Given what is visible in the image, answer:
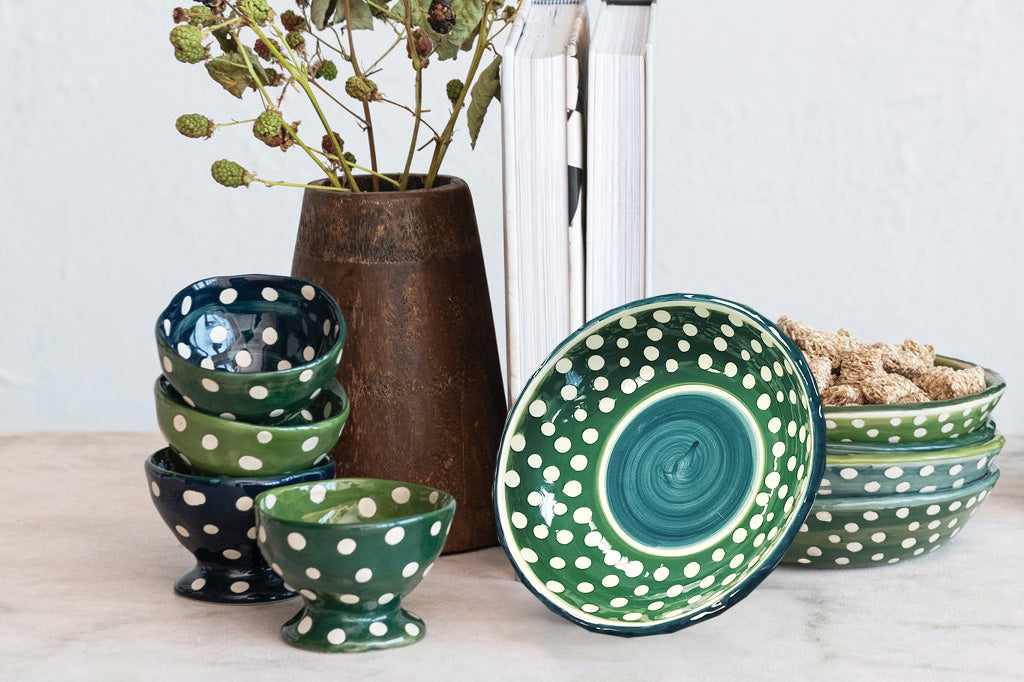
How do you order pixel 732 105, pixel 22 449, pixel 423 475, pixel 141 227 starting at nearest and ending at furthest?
pixel 423 475
pixel 22 449
pixel 732 105
pixel 141 227

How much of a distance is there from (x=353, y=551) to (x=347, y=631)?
61mm

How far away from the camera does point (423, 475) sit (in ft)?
2.54

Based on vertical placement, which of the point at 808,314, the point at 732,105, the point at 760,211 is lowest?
the point at 808,314

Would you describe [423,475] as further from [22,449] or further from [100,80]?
[100,80]

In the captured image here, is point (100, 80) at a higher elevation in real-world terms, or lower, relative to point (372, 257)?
higher

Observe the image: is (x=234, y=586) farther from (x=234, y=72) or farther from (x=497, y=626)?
(x=234, y=72)

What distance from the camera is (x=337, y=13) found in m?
0.78

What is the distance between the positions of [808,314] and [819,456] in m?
0.62

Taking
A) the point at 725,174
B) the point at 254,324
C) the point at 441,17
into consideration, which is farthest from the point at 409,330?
the point at 725,174

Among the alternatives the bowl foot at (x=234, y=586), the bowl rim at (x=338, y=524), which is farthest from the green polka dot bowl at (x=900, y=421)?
the bowl foot at (x=234, y=586)

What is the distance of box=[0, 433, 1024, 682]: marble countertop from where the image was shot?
61 cm

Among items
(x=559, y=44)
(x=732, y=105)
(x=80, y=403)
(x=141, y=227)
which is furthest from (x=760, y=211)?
(x=80, y=403)

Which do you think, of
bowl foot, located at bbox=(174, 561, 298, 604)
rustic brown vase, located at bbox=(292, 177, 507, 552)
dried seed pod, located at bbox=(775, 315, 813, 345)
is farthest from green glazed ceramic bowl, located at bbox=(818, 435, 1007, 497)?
bowl foot, located at bbox=(174, 561, 298, 604)

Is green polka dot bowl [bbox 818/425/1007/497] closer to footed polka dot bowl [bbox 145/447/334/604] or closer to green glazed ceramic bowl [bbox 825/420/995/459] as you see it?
green glazed ceramic bowl [bbox 825/420/995/459]
